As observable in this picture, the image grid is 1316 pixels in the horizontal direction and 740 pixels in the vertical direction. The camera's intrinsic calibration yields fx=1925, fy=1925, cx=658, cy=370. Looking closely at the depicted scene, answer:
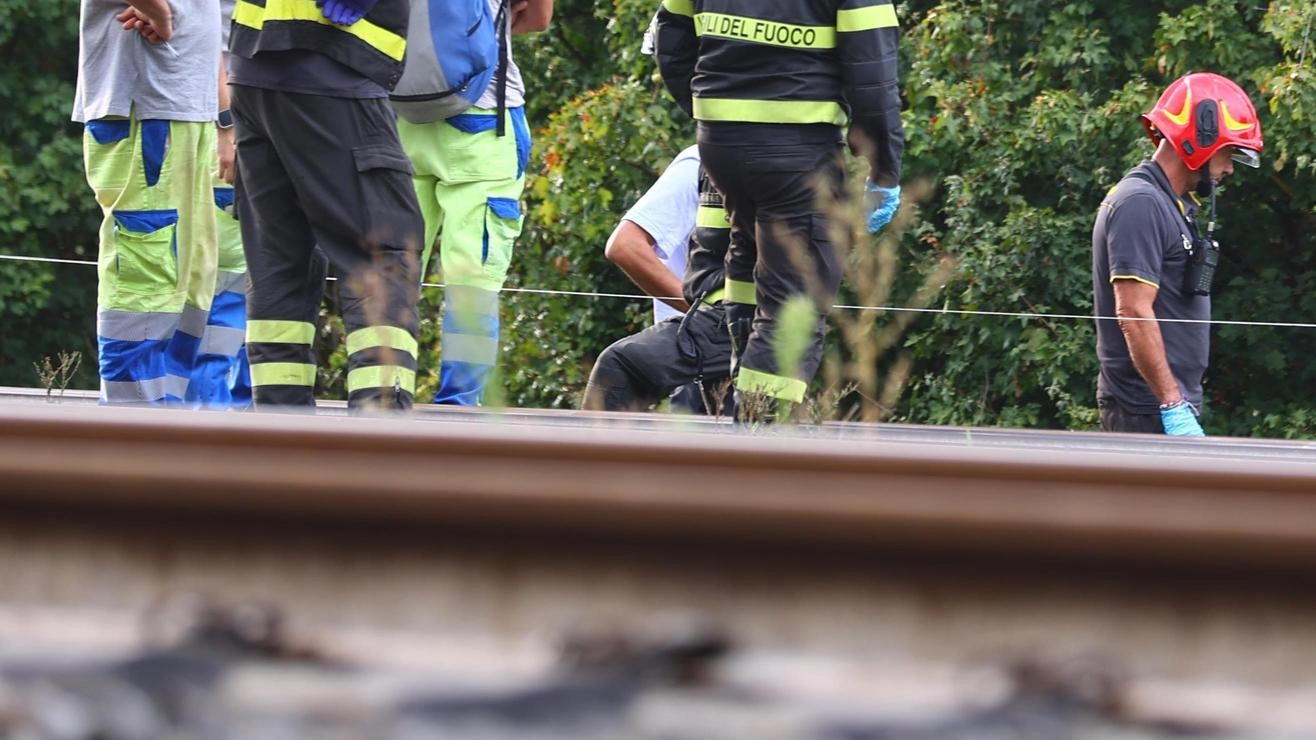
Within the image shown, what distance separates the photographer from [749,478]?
6.40 ft

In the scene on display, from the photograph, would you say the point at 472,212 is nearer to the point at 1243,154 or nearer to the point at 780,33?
the point at 780,33

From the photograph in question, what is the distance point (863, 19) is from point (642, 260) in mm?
1816

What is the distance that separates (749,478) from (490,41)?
3738 millimetres

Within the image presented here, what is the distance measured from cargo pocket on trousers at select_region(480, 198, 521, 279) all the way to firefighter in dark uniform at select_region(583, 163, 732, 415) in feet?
1.90

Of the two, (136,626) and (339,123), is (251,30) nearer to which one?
→ (339,123)

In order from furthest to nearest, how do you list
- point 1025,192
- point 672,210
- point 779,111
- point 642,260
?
point 1025,192
point 672,210
point 642,260
point 779,111

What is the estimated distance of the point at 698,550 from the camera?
201 centimetres

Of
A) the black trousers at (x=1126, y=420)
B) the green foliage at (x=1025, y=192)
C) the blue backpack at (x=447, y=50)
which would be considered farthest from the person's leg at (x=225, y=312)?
the green foliage at (x=1025, y=192)

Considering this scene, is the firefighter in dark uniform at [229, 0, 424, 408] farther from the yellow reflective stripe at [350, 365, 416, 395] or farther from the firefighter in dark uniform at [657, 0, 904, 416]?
the firefighter in dark uniform at [657, 0, 904, 416]

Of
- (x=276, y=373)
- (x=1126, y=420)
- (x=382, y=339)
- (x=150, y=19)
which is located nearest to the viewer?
(x=382, y=339)

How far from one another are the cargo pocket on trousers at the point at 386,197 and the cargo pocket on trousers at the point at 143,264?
112 cm

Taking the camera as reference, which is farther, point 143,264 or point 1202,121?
point 1202,121

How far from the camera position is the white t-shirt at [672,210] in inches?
266

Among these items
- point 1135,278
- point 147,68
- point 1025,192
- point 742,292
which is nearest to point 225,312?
point 147,68
